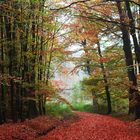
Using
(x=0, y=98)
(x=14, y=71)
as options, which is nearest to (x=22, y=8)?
(x=14, y=71)

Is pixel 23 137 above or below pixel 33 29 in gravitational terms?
below

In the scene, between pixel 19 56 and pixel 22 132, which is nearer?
pixel 22 132

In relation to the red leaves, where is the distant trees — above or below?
above

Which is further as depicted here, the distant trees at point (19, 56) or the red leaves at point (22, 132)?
the distant trees at point (19, 56)

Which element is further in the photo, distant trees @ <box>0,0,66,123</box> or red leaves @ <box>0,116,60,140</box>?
distant trees @ <box>0,0,66,123</box>

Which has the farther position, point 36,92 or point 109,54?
point 109,54

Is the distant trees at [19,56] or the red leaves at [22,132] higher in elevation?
the distant trees at [19,56]

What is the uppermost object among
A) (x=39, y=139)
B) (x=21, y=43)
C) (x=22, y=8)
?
(x=22, y=8)

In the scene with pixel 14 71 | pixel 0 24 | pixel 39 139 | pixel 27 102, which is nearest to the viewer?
pixel 39 139

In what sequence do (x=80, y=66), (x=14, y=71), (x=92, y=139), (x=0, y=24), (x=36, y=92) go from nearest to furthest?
(x=92, y=139)
(x=0, y=24)
(x=14, y=71)
(x=36, y=92)
(x=80, y=66)

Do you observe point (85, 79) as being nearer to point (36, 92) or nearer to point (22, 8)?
point (36, 92)

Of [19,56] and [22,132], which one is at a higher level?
[19,56]

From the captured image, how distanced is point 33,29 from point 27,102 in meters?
4.66

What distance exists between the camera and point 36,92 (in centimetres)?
2047
